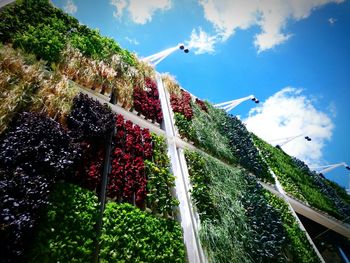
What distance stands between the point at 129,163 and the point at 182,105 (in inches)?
139

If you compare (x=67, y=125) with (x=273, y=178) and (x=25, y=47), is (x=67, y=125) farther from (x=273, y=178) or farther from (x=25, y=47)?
(x=273, y=178)

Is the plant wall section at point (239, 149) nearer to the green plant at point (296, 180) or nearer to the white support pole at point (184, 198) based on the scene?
the green plant at point (296, 180)

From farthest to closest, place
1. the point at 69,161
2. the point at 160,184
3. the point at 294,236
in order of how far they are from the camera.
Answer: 1. the point at 294,236
2. the point at 160,184
3. the point at 69,161

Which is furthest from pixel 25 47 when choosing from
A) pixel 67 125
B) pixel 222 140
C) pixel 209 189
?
pixel 222 140

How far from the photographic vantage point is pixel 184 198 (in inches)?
176

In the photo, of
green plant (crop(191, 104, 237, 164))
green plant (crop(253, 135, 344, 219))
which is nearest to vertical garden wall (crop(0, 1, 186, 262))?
green plant (crop(191, 104, 237, 164))

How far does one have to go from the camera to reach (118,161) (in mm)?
3982

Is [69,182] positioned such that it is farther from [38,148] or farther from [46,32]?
[46,32]

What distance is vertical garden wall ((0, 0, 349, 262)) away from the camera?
2.63 m

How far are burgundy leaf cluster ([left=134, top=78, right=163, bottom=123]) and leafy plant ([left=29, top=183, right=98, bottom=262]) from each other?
115 inches

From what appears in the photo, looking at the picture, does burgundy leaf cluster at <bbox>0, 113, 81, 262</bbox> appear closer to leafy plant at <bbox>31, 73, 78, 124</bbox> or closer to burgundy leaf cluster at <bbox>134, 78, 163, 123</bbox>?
leafy plant at <bbox>31, 73, 78, 124</bbox>

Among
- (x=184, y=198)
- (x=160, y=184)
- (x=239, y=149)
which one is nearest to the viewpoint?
(x=160, y=184)

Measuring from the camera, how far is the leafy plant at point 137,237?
9.71ft

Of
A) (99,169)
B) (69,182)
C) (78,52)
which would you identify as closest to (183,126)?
(78,52)
